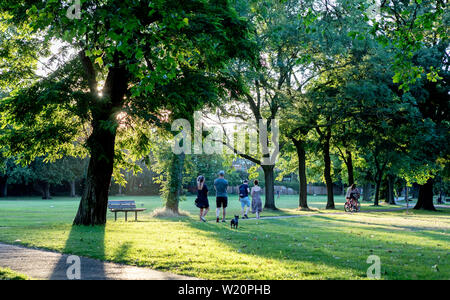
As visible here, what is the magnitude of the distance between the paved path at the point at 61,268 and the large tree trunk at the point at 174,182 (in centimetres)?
1626

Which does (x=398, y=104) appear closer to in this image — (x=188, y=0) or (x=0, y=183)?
(x=188, y=0)

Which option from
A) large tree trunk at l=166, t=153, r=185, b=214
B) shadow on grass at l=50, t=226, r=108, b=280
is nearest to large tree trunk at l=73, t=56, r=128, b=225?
shadow on grass at l=50, t=226, r=108, b=280

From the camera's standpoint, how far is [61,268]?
6.62 meters

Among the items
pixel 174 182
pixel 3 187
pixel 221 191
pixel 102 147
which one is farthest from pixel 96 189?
pixel 3 187

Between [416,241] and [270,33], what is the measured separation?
53.2 feet

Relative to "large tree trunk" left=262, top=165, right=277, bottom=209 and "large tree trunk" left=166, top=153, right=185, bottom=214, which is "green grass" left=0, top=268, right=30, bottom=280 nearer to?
"large tree trunk" left=166, top=153, right=185, bottom=214

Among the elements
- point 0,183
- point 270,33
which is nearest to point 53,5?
point 270,33

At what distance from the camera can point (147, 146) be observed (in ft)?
54.3

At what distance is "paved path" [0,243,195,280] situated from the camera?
602 centimetres

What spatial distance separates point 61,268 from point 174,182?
18.1 meters

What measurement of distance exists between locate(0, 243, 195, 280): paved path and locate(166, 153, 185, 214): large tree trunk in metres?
16.3

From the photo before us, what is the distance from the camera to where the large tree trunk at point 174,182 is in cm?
2466

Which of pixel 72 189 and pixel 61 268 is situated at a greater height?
pixel 72 189

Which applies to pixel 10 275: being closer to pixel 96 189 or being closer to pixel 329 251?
pixel 329 251
